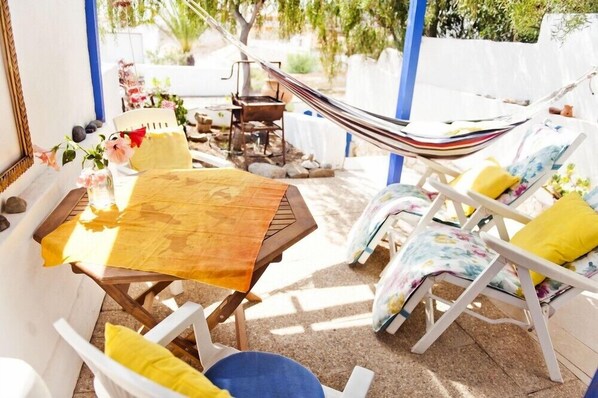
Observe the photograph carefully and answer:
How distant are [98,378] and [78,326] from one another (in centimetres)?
114

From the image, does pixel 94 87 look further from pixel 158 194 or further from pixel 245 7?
pixel 245 7

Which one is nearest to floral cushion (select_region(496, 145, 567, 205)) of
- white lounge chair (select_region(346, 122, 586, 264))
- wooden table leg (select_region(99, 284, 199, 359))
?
white lounge chair (select_region(346, 122, 586, 264))

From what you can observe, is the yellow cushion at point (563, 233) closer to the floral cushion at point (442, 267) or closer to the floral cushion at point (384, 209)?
the floral cushion at point (442, 267)

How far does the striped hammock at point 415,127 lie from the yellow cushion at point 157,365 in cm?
210

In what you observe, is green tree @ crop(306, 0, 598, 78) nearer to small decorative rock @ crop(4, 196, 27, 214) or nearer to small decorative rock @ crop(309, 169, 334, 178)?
small decorative rock @ crop(309, 169, 334, 178)

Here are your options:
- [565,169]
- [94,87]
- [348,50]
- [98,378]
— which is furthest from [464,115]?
[98,378]

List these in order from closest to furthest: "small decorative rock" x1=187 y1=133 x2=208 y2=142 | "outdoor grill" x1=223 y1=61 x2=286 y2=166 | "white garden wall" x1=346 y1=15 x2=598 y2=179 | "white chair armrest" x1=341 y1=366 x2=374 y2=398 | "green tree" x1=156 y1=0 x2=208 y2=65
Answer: "white chair armrest" x1=341 y1=366 x2=374 y2=398 < "white garden wall" x1=346 y1=15 x2=598 y2=179 < "outdoor grill" x1=223 y1=61 x2=286 y2=166 < "small decorative rock" x1=187 y1=133 x2=208 y2=142 < "green tree" x1=156 y1=0 x2=208 y2=65

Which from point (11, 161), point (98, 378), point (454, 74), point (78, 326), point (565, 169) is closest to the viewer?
point (98, 378)

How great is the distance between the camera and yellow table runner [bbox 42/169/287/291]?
1361mm

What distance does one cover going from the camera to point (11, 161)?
1424 millimetres

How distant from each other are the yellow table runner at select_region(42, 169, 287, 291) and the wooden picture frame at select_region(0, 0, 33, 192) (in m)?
0.25


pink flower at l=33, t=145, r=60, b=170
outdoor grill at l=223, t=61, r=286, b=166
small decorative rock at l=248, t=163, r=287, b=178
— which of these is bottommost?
small decorative rock at l=248, t=163, r=287, b=178

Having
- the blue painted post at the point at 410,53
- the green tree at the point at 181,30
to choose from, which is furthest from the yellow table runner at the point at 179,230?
the green tree at the point at 181,30

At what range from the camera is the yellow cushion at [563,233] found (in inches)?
68.0
